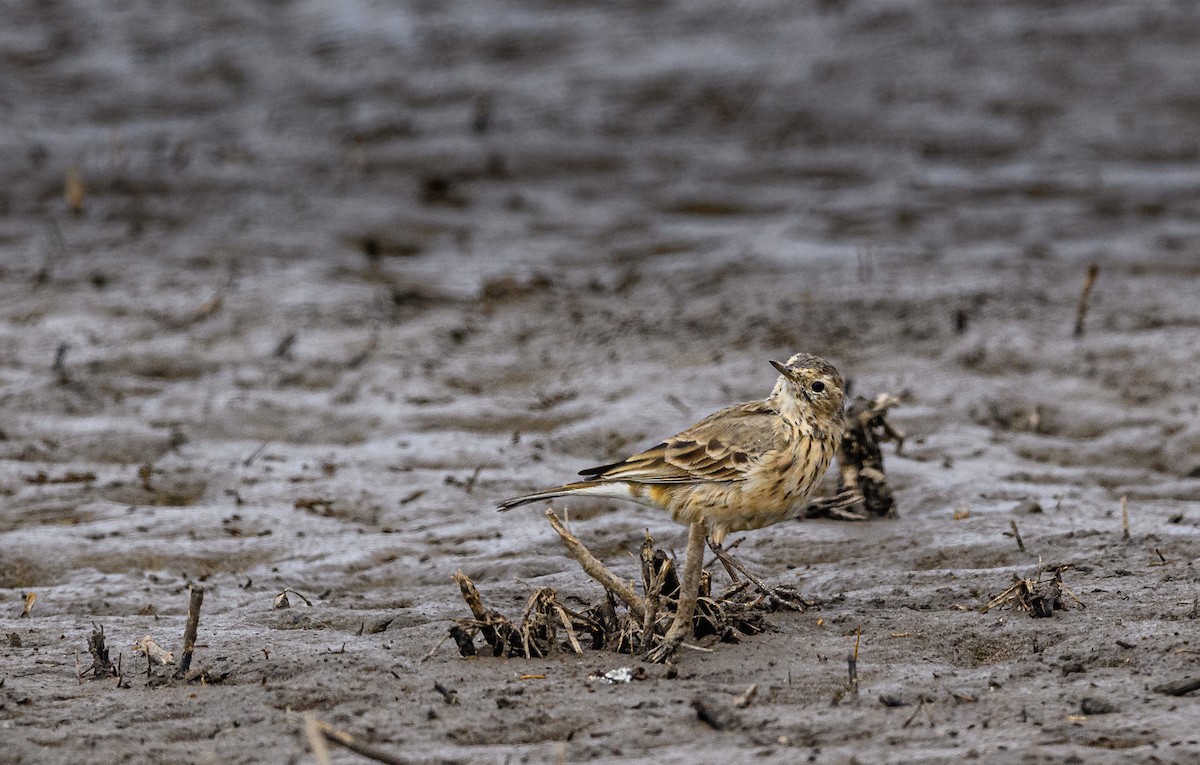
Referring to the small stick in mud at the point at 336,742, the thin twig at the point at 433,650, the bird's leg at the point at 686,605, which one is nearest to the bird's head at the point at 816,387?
the bird's leg at the point at 686,605

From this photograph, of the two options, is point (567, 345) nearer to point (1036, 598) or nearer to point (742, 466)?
point (742, 466)

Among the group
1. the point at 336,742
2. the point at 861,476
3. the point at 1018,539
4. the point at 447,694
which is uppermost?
the point at 336,742

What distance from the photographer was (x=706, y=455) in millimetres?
6852

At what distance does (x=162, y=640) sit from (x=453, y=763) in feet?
6.76

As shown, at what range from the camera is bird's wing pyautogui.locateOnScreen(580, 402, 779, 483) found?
6754mm

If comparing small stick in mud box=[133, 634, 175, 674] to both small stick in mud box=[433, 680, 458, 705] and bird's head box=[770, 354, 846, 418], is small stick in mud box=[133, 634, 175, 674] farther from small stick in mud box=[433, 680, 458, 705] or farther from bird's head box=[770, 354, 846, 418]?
bird's head box=[770, 354, 846, 418]

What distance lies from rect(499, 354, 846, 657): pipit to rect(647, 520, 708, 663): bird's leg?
3.14ft

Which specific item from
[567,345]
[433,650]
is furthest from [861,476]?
[567,345]

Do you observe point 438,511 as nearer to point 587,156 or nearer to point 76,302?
point 76,302

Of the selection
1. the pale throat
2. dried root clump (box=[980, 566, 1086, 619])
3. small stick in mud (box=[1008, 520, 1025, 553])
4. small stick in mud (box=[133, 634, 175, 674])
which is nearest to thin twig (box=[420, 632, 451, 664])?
small stick in mud (box=[133, 634, 175, 674])

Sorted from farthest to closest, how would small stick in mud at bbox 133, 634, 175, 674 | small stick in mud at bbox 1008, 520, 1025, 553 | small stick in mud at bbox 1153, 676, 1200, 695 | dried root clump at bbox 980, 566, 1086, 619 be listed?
small stick in mud at bbox 1008, 520, 1025, 553 < dried root clump at bbox 980, 566, 1086, 619 < small stick in mud at bbox 133, 634, 175, 674 < small stick in mud at bbox 1153, 676, 1200, 695

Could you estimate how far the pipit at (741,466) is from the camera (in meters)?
6.72

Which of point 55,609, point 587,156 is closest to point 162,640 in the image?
point 55,609

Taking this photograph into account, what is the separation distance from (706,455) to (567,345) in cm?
434
